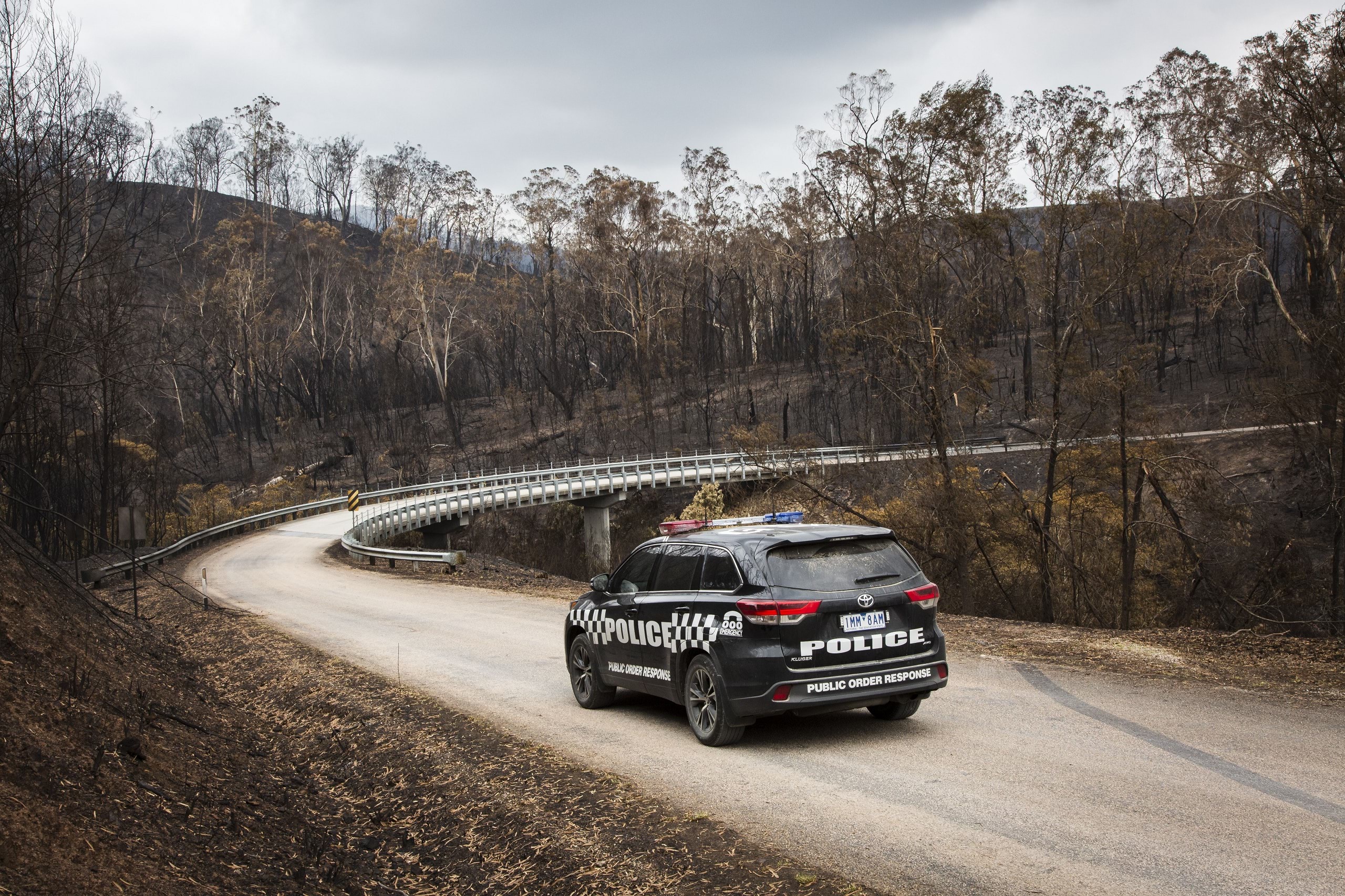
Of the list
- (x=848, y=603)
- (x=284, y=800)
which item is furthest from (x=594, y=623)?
(x=284, y=800)

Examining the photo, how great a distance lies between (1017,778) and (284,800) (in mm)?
5194

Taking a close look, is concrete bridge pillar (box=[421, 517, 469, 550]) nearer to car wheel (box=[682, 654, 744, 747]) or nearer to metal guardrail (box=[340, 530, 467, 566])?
metal guardrail (box=[340, 530, 467, 566])

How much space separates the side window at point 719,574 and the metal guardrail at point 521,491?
21.2 metres

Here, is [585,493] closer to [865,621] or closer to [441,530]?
[441,530]

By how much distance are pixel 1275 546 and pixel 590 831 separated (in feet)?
72.0

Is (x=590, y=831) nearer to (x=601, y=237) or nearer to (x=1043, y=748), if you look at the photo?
(x=1043, y=748)

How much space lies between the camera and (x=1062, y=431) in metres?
25.7

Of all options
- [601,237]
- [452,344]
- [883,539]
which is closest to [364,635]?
[883,539]

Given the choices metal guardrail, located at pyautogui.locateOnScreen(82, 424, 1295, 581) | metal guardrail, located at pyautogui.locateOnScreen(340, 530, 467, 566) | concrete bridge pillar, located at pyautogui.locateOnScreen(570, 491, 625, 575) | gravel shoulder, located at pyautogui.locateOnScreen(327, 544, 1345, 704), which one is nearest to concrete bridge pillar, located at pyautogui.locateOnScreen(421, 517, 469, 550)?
metal guardrail, located at pyautogui.locateOnScreen(82, 424, 1295, 581)

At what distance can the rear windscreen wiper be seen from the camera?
7.80 metres

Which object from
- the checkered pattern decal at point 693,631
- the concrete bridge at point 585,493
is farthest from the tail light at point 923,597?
the concrete bridge at point 585,493

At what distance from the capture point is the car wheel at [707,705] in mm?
7859

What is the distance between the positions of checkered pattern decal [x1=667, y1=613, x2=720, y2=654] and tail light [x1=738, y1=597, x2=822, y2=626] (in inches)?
17.2

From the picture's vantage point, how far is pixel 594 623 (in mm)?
9742
